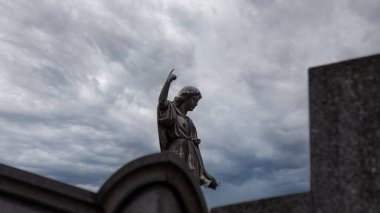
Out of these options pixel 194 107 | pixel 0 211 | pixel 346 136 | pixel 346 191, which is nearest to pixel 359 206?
pixel 346 191

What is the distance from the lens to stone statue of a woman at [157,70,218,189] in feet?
25.5

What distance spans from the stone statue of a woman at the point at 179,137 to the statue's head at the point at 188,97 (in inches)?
8.6

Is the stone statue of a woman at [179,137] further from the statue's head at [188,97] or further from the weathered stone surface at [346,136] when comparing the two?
the weathered stone surface at [346,136]

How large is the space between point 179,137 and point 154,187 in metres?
4.68

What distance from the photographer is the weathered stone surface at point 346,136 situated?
229cm

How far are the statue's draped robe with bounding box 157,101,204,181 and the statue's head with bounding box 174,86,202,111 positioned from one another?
36cm

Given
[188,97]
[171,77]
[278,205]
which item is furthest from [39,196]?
[188,97]

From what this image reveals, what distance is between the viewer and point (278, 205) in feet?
8.20

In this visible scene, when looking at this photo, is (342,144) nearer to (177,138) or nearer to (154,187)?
(154,187)

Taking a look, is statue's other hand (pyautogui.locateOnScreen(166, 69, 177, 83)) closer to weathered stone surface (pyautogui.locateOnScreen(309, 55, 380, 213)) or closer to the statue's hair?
the statue's hair

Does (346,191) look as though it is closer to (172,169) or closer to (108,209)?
(172,169)

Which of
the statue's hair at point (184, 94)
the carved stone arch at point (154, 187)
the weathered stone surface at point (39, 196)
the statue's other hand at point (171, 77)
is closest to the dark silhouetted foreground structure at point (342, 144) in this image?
the carved stone arch at point (154, 187)

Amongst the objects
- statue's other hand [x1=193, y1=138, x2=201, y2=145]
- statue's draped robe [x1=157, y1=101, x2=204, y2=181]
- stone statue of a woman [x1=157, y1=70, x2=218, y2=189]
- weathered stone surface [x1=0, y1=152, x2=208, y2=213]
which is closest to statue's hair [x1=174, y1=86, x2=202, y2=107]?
stone statue of a woman [x1=157, y1=70, x2=218, y2=189]

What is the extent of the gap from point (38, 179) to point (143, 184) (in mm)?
918
